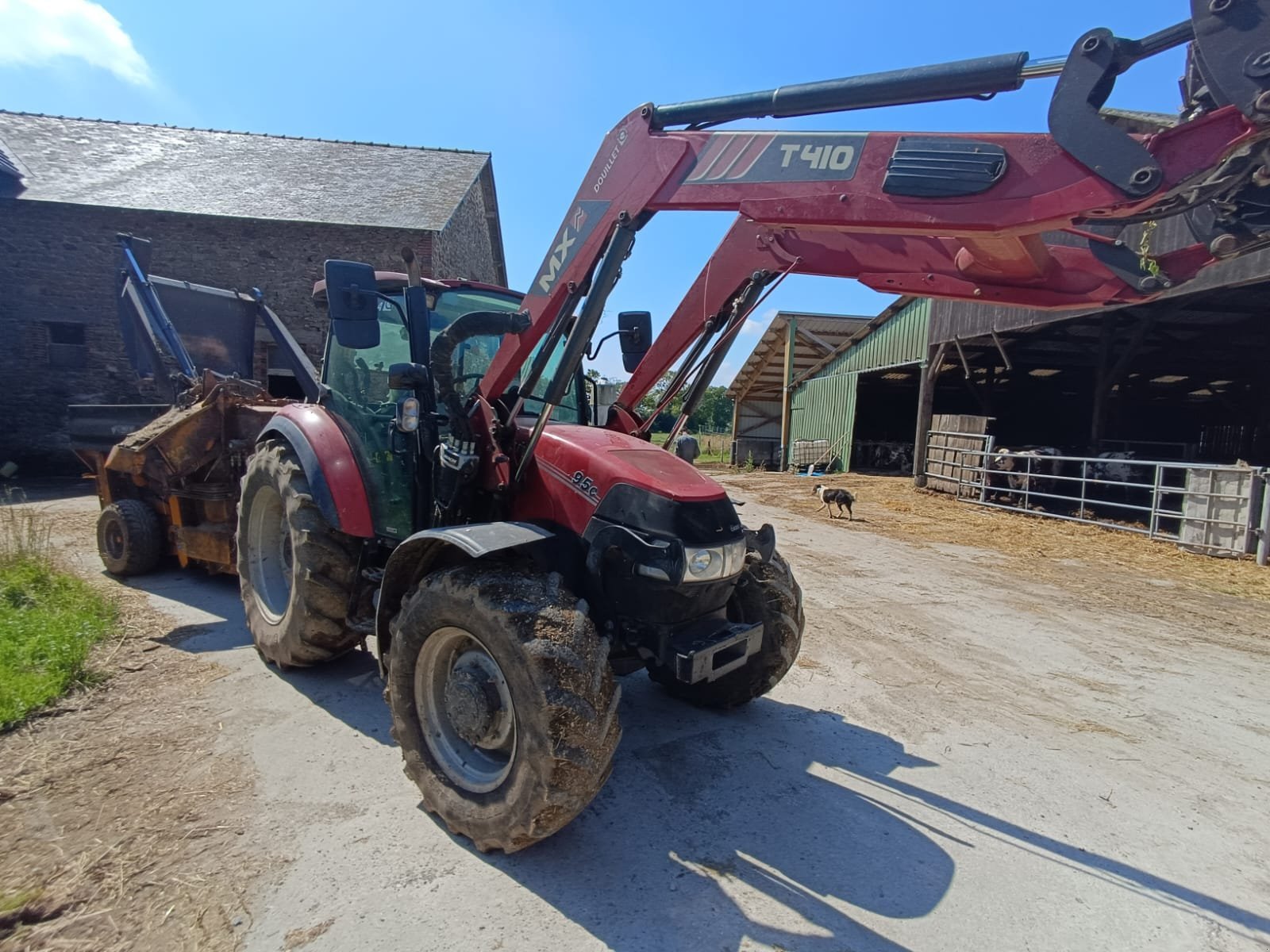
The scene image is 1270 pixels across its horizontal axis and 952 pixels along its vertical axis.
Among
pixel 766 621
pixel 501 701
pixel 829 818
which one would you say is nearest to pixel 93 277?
pixel 501 701

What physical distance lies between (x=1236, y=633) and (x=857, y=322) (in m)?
21.7

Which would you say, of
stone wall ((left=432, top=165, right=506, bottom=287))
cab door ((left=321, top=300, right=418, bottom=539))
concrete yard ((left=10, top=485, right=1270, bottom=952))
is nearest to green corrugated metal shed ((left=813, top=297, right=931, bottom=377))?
stone wall ((left=432, top=165, right=506, bottom=287))

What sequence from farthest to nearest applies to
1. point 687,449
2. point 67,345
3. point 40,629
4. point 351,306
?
point 67,345 < point 40,629 < point 687,449 < point 351,306

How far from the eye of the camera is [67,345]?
14.3 meters

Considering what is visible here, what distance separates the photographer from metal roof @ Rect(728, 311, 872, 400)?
25.6 m

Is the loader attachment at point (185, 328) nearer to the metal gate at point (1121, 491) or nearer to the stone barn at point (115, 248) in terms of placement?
the stone barn at point (115, 248)

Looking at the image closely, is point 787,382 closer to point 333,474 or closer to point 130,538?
point 130,538

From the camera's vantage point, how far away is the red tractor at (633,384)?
2.13 meters

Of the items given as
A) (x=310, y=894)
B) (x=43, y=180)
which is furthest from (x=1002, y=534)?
(x=43, y=180)

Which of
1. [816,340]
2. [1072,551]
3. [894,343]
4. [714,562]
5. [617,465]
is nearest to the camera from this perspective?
[714,562]

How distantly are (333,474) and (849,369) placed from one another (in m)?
21.6

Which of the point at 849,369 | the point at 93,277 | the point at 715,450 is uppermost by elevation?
the point at 93,277

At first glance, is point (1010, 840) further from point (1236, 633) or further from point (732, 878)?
point (1236, 633)

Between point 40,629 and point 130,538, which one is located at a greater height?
point 130,538
